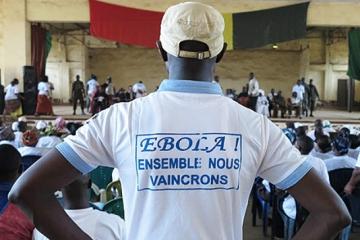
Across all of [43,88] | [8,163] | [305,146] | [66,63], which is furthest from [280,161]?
[66,63]

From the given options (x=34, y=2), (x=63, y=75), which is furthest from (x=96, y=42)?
(x=34, y=2)

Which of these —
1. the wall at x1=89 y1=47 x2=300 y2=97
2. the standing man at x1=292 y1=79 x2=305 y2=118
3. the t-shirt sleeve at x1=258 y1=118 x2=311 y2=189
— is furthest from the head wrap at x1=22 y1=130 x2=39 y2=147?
the wall at x1=89 y1=47 x2=300 y2=97

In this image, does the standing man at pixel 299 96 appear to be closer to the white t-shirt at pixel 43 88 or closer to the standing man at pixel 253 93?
the standing man at pixel 253 93

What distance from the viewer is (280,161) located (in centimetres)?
117

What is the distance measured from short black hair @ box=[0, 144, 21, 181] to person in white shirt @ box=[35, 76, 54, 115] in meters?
11.3

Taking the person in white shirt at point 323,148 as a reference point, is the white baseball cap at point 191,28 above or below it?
above

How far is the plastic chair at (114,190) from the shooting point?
3.48m

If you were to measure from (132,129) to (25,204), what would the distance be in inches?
10.5

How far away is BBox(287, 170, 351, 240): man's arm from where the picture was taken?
1091 millimetres

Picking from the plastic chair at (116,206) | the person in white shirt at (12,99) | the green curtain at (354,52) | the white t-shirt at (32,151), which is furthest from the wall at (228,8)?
the plastic chair at (116,206)

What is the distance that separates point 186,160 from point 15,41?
13.8 metres

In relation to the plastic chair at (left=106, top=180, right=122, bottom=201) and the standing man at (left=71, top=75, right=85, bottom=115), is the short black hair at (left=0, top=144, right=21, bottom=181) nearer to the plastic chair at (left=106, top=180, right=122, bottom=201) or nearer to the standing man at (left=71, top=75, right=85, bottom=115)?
the plastic chair at (left=106, top=180, right=122, bottom=201)

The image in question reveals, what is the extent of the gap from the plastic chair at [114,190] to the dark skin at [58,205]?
2.33 m

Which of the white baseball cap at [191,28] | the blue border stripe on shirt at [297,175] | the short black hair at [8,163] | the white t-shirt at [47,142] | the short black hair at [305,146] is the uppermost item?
the white baseball cap at [191,28]
